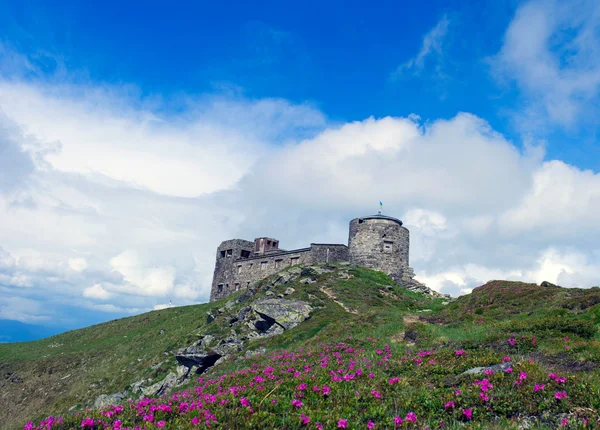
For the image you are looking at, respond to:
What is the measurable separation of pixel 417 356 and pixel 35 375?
46306 mm

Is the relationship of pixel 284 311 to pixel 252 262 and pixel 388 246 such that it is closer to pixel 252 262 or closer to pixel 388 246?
pixel 388 246

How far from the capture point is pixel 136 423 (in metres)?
8.86

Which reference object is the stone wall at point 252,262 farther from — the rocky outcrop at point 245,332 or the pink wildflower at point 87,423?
the pink wildflower at point 87,423

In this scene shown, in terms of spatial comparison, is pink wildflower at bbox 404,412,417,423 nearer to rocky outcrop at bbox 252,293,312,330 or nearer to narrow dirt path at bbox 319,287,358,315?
rocky outcrop at bbox 252,293,312,330

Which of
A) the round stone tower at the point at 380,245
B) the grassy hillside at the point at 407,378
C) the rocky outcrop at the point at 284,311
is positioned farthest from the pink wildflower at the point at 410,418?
the round stone tower at the point at 380,245

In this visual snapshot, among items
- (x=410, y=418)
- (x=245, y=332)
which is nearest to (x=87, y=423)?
(x=410, y=418)

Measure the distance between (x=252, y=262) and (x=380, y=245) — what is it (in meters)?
20.9

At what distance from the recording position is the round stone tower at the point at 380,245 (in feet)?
175

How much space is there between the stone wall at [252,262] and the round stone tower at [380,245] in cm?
220

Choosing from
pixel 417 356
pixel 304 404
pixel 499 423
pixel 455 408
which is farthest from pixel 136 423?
pixel 417 356

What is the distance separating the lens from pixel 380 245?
176 ft

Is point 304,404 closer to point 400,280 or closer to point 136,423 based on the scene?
point 136,423

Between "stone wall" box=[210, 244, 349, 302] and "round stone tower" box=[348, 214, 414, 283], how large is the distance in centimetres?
220

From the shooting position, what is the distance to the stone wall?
179 feet
